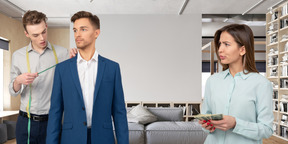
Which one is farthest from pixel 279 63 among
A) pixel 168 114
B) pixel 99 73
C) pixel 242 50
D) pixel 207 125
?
pixel 99 73

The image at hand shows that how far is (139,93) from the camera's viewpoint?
809 cm

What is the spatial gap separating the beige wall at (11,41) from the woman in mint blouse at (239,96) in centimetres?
765

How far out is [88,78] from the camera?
1579 mm

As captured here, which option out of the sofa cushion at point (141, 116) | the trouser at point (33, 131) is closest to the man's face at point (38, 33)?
the trouser at point (33, 131)

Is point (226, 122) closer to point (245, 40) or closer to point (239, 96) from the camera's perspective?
point (239, 96)

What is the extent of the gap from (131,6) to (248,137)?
255 inches

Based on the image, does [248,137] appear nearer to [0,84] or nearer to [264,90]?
[264,90]

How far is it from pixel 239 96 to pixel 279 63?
6.05 m

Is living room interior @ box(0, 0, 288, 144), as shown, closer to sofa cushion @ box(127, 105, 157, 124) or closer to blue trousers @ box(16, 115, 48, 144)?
sofa cushion @ box(127, 105, 157, 124)

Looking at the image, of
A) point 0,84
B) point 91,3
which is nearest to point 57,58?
point 91,3

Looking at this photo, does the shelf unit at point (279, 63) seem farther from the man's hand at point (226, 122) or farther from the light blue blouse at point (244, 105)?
the man's hand at point (226, 122)

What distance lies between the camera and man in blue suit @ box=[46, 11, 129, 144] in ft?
4.99

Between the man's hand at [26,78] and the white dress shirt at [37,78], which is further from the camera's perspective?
the white dress shirt at [37,78]

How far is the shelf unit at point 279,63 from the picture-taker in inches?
258
